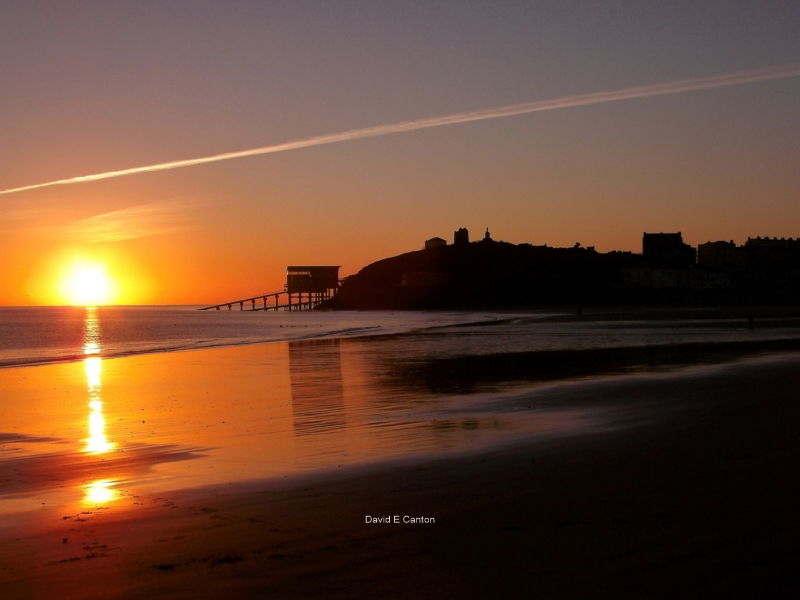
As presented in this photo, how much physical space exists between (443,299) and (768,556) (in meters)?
190

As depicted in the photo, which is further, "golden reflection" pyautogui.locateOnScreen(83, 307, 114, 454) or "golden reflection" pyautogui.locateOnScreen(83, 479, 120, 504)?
"golden reflection" pyautogui.locateOnScreen(83, 307, 114, 454)

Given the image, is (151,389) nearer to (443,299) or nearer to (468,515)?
(468,515)

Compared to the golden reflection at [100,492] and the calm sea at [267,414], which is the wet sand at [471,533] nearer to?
the golden reflection at [100,492]

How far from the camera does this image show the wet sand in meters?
6.41

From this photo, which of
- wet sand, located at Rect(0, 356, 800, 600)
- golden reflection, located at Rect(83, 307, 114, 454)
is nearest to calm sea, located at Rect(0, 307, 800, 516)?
golden reflection, located at Rect(83, 307, 114, 454)

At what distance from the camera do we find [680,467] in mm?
10453

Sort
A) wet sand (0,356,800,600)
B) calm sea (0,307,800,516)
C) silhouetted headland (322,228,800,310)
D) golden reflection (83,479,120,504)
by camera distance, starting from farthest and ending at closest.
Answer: silhouetted headland (322,228,800,310)
calm sea (0,307,800,516)
golden reflection (83,479,120,504)
wet sand (0,356,800,600)

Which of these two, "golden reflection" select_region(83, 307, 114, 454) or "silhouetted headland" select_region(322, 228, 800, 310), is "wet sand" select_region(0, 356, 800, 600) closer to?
"golden reflection" select_region(83, 307, 114, 454)

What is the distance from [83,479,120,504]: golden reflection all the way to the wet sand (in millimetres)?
689

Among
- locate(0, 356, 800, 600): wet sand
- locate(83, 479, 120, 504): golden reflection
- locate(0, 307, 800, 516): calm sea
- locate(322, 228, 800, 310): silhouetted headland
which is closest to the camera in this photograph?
locate(0, 356, 800, 600): wet sand

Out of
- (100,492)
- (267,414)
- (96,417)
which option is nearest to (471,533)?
(100,492)

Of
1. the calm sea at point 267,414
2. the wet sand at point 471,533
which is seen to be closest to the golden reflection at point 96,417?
the calm sea at point 267,414

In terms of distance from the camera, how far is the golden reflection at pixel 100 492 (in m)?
10.1

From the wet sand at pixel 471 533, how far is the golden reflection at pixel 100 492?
689 mm
